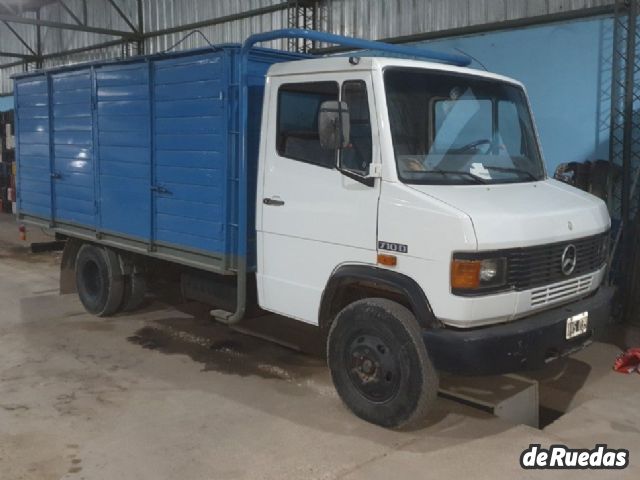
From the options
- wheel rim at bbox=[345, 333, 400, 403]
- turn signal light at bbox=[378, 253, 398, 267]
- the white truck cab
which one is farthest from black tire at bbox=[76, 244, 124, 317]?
turn signal light at bbox=[378, 253, 398, 267]

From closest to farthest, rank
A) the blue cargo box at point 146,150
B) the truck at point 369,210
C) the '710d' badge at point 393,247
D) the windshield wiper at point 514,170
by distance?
1. the truck at point 369,210
2. the '710d' badge at point 393,247
3. the windshield wiper at point 514,170
4. the blue cargo box at point 146,150

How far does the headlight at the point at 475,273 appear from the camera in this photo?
3840 mm

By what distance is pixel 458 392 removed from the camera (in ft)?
16.4

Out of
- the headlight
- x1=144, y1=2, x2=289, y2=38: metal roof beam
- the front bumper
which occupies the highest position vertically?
x1=144, y1=2, x2=289, y2=38: metal roof beam

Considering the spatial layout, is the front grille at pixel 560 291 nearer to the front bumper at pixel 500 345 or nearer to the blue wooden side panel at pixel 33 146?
the front bumper at pixel 500 345

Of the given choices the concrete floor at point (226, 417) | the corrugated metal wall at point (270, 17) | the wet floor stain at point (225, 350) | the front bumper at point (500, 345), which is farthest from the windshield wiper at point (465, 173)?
the corrugated metal wall at point (270, 17)

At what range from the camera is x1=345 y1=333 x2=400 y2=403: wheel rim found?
427cm

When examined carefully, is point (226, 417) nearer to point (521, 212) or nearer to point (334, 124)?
point (334, 124)

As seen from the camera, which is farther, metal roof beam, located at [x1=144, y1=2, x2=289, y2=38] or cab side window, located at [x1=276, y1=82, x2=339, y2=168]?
metal roof beam, located at [x1=144, y1=2, x2=289, y2=38]

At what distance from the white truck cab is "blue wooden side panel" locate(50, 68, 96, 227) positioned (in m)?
2.57

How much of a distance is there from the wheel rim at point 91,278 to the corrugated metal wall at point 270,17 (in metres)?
5.38

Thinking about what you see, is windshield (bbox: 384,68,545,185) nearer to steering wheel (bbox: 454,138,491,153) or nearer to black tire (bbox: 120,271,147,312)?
steering wheel (bbox: 454,138,491,153)

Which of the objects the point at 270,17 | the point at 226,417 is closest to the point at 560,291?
the point at 226,417

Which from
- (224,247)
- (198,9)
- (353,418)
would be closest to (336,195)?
(224,247)
